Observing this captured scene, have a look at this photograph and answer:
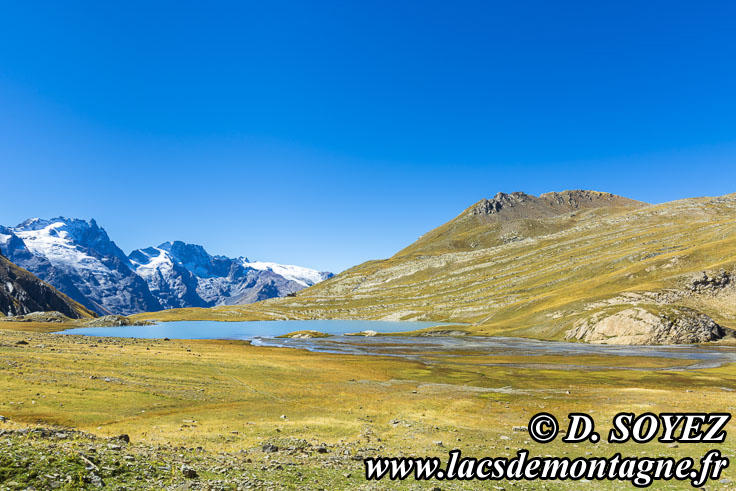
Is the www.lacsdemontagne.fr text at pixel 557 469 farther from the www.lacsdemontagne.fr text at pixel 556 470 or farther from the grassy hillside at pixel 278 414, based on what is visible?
the grassy hillside at pixel 278 414

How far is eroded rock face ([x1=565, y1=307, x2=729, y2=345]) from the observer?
12206 cm

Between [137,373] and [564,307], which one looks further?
[564,307]

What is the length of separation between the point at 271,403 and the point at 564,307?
148m

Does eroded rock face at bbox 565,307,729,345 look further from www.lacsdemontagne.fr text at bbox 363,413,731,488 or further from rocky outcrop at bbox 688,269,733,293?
www.lacsdemontagne.fr text at bbox 363,413,731,488

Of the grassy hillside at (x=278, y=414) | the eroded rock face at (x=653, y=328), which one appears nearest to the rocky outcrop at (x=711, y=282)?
the eroded rock face at (x=653, y=328)

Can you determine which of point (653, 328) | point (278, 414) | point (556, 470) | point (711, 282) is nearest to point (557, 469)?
point (556, 470)

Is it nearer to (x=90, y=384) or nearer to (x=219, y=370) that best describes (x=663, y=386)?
(x=219, y=370)

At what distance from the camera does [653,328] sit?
408 feet

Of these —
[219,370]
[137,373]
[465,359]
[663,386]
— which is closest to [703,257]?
[465,359]

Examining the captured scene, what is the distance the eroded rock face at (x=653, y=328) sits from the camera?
122062 mm

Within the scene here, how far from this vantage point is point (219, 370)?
64750 millimetres

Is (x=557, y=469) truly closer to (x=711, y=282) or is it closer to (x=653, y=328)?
(x=653, y=328)

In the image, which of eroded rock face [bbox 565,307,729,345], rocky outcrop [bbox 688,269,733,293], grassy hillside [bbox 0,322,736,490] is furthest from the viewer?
rocky outcrop [bbox 688,269,733,293]

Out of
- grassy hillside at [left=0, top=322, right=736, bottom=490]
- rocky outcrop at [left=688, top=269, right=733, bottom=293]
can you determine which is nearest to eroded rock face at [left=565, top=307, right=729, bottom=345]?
rocky outcrop at [left=688, top=269, right=733, bottom=293]
